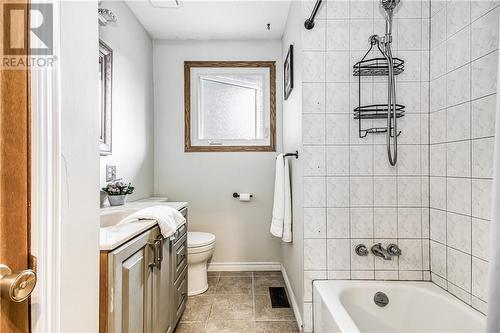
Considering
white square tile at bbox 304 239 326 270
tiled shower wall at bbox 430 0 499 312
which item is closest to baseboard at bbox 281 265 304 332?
white square tile at bbox 304 239 326 270

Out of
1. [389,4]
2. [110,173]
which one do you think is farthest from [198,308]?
[389,4]

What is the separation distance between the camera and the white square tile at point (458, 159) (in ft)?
4.60

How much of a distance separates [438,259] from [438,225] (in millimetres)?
206

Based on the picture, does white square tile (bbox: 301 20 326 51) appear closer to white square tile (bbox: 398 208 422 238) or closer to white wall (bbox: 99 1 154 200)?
white square tile (bbox: 398 208 422 238)

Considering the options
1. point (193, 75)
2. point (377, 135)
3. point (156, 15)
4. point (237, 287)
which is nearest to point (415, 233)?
point (377, 135)

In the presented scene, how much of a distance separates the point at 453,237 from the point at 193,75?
2669 mm

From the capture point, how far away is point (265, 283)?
262 centimetres

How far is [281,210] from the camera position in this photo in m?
2.22

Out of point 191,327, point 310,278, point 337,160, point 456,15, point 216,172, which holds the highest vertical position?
point 456,15

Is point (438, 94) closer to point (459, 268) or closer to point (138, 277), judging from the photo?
point (459, 268)

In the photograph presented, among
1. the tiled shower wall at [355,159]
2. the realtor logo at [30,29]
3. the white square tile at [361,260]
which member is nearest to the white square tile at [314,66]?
the tiled shower wall at [355,159]

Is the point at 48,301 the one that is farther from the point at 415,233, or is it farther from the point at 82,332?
the point at 415,233

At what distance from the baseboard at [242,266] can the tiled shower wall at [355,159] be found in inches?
48.0

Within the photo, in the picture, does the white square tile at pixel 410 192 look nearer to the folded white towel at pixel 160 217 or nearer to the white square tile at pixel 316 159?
the white square tile at pixel 316 159
